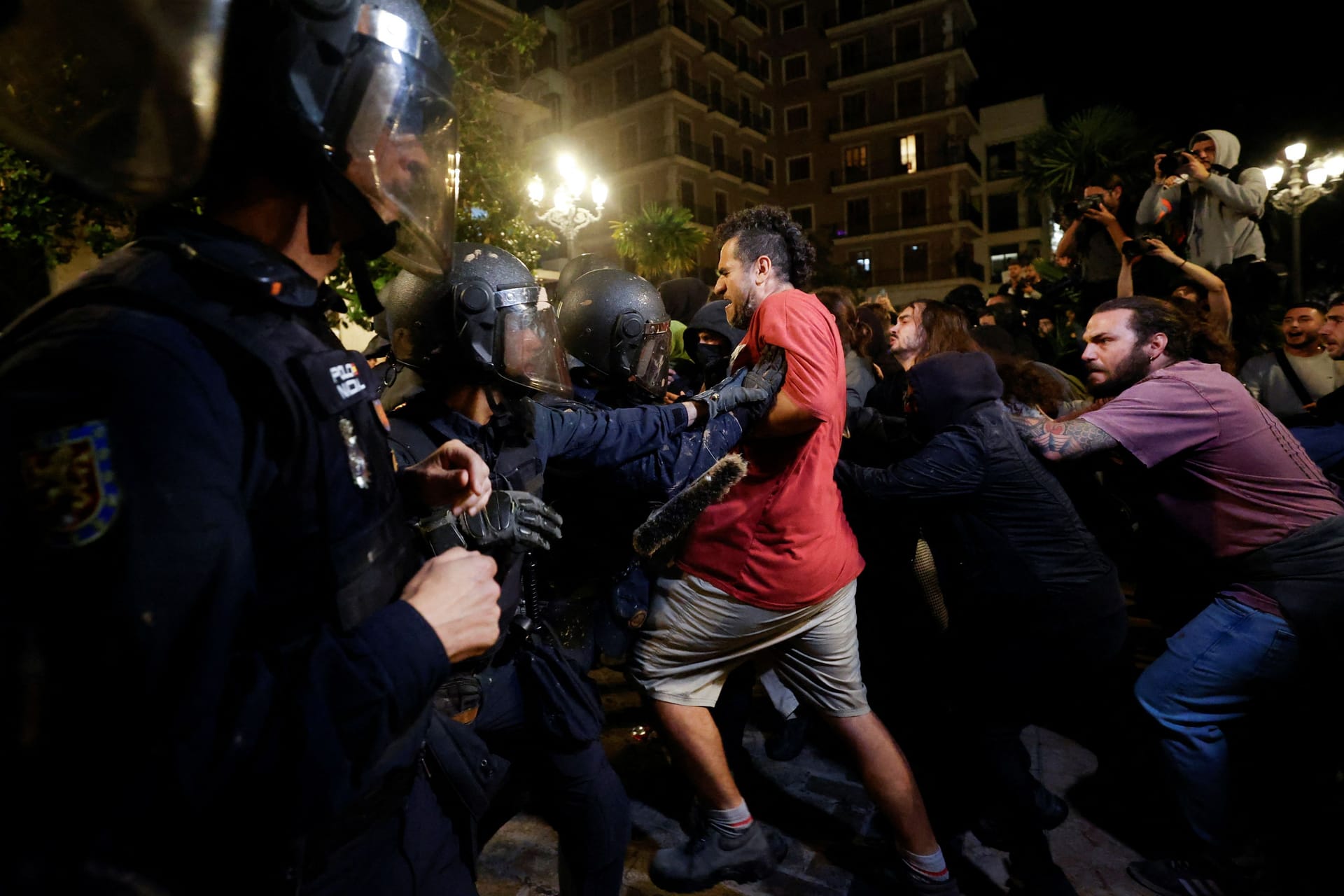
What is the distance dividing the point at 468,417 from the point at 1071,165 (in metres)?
10.6

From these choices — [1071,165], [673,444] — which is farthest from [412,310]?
[1071,165]

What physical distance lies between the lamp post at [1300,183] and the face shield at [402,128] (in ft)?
43.4

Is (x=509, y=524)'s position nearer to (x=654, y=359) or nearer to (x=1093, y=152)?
(x=654, y=359)

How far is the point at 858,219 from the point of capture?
131 ft

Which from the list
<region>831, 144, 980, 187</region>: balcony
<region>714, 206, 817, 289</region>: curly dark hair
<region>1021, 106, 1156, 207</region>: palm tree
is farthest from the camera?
<region>831, 144, 980, 187</region>: balcony

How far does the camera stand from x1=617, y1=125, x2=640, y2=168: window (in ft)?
122

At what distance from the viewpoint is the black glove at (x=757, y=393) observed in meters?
2.85

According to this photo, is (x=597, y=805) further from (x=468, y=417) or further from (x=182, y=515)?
(x=182, y=515)

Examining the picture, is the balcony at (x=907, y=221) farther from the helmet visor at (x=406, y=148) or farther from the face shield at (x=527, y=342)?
the helmet visor at (x=406, y=148)

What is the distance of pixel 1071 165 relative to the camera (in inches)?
388

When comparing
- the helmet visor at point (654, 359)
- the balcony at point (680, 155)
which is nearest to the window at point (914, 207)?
the balcony at point (680, 155)

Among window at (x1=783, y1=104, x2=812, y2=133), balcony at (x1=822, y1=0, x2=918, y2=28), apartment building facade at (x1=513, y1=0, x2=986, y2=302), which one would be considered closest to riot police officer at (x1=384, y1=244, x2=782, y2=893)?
apartment building facade at (x1=513, y1=0, x2=986, y2=302)

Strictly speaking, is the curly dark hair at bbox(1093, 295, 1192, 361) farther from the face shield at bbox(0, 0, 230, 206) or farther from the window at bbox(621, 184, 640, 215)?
the window at bbox(621, 184, 640, 215)

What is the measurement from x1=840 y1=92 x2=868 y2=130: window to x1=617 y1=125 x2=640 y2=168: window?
1239cm
